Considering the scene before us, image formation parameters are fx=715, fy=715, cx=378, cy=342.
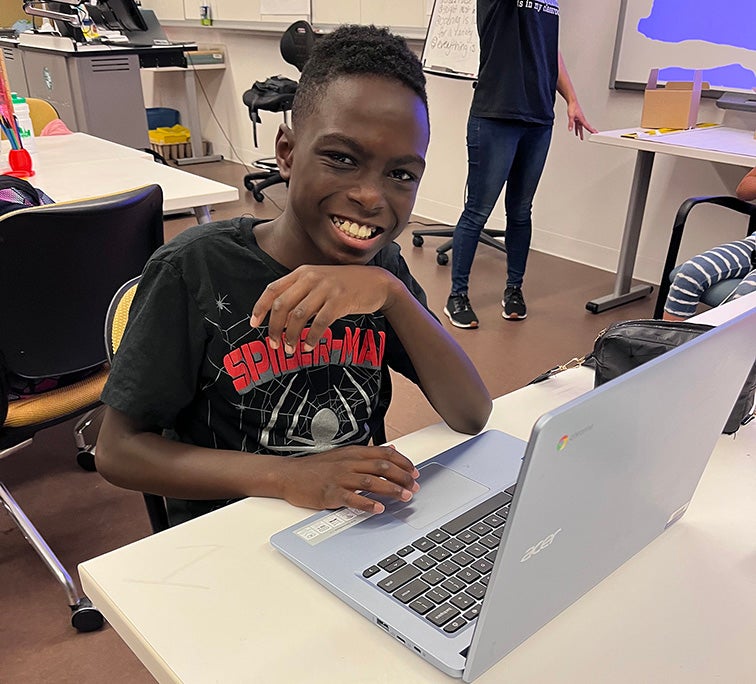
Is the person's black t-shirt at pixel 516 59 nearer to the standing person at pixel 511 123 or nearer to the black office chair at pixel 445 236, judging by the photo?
the standing person at pixel 511 123

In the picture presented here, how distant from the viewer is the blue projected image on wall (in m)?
2.92

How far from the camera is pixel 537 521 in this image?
45cm

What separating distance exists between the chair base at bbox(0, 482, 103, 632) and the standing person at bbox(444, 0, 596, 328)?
1873mm

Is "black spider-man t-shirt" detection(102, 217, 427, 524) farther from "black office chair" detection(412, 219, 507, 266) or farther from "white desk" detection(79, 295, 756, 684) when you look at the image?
"black office chair" detection(412, 219, 507, 266)

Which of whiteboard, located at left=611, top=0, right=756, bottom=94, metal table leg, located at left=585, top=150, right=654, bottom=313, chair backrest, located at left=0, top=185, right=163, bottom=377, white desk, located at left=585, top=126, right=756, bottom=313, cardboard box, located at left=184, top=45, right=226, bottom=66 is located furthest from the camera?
cardboard box, located at left=184, top=45, right=226, bottom=66

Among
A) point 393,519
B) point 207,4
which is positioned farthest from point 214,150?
point 393,519

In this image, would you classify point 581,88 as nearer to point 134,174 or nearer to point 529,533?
point 134,174

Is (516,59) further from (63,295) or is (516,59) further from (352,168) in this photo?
(352,168)

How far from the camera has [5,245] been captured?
1.32 m

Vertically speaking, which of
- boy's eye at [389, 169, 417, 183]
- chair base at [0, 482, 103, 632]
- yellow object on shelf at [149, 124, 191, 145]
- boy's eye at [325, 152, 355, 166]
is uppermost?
boy's eye at [325, 152, 355, 166]

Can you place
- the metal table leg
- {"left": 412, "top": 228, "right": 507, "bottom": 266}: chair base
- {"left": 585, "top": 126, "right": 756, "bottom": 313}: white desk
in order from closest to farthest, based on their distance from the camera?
{"left": 585, "top": 126, "right": 756, "bottom": 313}: white desk < the metal table leg < {"left": 412, "top": 228, "right": 507, "bottom": 266}: chair base

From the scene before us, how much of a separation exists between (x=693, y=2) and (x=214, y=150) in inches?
175

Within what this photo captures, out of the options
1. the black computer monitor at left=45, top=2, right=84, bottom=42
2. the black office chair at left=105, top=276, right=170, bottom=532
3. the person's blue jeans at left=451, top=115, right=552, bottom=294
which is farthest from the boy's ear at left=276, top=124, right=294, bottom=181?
the black computer monitor at left=45, top=2, right=84, bottom=42

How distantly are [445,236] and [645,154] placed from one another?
1323 millimetres
